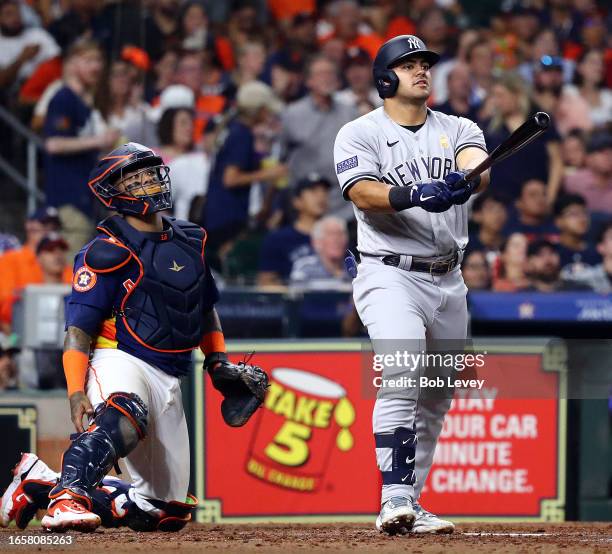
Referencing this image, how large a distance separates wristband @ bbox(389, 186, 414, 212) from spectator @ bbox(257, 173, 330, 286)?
11.9 ft

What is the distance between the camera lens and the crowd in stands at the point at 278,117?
879 centimetres

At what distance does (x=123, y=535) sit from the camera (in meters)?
5.48

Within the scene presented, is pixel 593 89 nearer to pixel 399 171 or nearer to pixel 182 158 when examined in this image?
pixel 182 158

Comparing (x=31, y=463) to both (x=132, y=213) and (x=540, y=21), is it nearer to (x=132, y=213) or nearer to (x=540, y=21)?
(x=132, y=213)

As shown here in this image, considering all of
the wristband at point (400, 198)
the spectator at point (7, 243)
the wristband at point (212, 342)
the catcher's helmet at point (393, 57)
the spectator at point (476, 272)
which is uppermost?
the catcher's helmet at point (393, 57)

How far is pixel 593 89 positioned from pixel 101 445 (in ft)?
25.4

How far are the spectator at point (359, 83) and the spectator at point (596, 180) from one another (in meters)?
1.72

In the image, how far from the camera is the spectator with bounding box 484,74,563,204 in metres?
9.83

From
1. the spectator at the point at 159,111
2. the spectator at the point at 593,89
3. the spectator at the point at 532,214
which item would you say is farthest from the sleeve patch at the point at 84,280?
the spectator at the point at 593,89

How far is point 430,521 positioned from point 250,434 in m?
2.16

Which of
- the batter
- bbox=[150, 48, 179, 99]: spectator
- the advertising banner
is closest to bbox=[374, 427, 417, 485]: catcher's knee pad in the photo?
the batter

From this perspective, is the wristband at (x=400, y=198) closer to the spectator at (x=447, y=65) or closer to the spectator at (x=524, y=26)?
the spectator at (x=447, y=65)

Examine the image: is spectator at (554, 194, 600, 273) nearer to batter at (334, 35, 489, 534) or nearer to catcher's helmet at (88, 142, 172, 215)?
batter at (334, 35, 489, 534)

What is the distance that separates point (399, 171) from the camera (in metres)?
5.32
